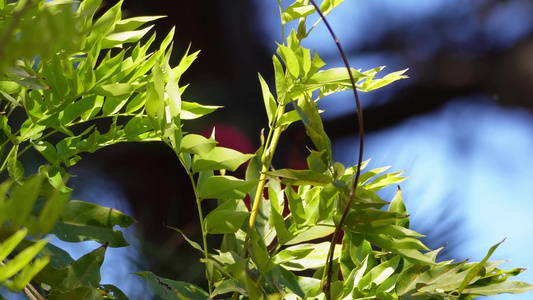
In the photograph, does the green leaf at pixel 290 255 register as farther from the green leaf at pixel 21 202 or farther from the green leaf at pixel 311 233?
the green leaf at pixel 21 202

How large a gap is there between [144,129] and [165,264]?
203 millimetres

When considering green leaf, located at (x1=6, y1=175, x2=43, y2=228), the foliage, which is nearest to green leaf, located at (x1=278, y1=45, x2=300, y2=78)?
the foliage

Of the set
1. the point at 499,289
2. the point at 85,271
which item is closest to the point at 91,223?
the point at 85,271

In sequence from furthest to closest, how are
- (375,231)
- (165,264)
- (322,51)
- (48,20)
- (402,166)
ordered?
(322,51) → (402,166) → (165,264) → (375,231) → (48,20)

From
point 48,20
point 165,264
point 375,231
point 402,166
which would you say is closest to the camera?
point 48,20

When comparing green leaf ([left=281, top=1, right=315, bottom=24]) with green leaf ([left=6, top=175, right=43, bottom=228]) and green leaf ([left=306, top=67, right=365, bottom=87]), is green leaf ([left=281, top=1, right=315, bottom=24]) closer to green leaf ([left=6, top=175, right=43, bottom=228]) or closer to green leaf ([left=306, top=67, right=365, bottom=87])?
green leaf ([left=306, top=67, right=365, bottom=87])

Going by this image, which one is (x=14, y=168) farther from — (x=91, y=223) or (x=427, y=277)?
(x=427, y=277)

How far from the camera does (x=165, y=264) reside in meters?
0.43

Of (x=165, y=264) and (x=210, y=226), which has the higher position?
(x=210, y=226)

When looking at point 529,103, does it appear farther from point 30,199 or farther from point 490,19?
point 30,199

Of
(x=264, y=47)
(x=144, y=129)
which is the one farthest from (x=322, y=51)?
(x=144, y=129)

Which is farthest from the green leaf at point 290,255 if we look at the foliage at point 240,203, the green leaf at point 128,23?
the green leaf at point 128,23

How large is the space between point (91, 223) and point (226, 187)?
5 cm

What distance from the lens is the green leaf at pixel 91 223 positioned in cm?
20
